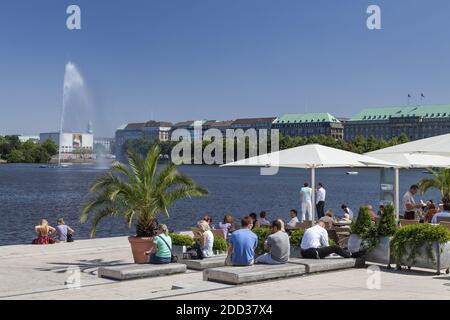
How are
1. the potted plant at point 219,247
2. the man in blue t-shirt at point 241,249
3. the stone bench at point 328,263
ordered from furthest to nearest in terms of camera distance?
the potted plant at point 219,247 → the stone bench at point 328,263 → the man in blue t-shirt at point 241,249

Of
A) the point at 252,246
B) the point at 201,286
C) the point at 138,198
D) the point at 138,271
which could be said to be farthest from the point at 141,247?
the point at 201,286

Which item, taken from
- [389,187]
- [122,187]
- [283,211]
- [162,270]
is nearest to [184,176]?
[122,187]

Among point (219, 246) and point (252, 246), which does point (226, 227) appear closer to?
point (219, 246)

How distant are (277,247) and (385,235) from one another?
2.62m

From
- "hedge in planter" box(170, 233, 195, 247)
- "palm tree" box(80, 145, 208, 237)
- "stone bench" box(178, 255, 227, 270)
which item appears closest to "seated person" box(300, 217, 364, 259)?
"stone bench" box(178, 255, 227, 270)

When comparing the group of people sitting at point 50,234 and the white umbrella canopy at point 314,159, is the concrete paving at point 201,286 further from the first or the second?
the group of people sitting at point 50,234

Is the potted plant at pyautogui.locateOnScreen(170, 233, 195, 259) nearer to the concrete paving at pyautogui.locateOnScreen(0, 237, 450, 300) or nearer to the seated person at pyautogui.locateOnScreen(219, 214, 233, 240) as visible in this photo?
the concrete paving at pyautogui.locateOnScreen(0, 237, 450, 300)

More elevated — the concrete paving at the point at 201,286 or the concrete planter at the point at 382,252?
the concrete planter at the point at 382,252

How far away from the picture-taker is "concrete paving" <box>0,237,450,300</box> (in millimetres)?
10320

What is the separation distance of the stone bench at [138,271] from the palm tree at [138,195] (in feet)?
6.84

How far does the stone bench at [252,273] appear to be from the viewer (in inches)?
444

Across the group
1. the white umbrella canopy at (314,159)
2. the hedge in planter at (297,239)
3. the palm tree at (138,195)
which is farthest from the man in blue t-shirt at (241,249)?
the white umbrella canopy at (314,159)
